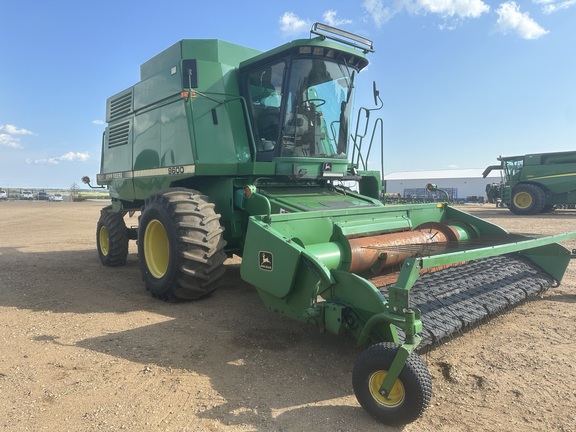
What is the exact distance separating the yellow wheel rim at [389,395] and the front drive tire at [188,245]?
2359 mm

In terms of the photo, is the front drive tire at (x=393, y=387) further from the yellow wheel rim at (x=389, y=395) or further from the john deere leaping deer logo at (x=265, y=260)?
the john deere leaping deer logo at (x=265, y=260)

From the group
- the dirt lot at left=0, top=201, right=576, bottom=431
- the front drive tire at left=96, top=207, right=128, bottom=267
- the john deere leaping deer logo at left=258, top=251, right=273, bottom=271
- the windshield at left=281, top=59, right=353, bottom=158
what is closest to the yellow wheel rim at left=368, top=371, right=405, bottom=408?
the dirt lot at left=0, top=201, right=576, bottom=431

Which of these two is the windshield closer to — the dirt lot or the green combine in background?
the dirt lot

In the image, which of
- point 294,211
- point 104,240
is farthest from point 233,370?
point 104,240

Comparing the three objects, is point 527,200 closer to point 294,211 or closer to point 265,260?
point 294,211

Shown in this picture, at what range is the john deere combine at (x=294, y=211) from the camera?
3289 mm

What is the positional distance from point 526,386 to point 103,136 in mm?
8143

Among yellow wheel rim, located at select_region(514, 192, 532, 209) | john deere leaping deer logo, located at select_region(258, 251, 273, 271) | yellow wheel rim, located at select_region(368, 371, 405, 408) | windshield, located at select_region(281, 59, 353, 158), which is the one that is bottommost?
yellow wheel rim, located at select_region(368, 371, 405, 408)

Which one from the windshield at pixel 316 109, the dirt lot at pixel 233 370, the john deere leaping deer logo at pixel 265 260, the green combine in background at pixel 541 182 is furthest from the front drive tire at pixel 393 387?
the green combine in background at pixel 541 182

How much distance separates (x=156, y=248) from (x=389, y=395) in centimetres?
368

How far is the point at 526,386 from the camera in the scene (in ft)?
9.44

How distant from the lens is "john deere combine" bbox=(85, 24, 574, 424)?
329 centimetres

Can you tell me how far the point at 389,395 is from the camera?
2.44m

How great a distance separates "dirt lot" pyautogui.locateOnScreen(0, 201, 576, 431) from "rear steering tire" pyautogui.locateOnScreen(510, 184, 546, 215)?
49.3 ft
